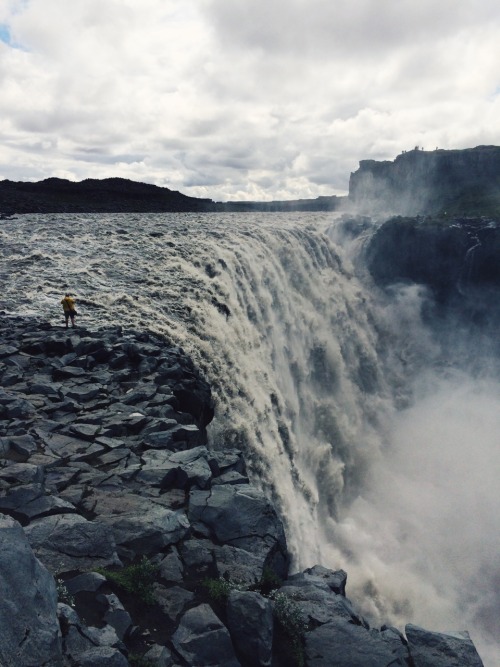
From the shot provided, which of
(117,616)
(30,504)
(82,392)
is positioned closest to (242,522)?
(117,616)

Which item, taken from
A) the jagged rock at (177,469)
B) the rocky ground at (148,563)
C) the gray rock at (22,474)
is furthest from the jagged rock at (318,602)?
the gray rock at (22,474)

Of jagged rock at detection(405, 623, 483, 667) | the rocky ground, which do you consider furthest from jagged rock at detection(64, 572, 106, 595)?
jagged rock at detection(405, 623, 483, 667)

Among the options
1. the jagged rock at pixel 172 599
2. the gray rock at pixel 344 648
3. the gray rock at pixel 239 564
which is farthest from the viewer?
the gray rock at pixel 239 564

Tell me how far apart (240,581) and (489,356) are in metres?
63.0

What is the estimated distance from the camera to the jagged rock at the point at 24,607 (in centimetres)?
534

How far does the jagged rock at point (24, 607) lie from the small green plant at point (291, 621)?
3960 mm

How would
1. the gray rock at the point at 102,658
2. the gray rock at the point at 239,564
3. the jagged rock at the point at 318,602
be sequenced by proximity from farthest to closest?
the gray rock at the point at 239,564
the jagged rock at the point at 318,602
the gray rock at the point at 102,658

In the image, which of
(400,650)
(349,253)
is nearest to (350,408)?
(349,253)

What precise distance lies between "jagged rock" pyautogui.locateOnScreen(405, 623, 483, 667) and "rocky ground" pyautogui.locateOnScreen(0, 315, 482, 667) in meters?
0.02

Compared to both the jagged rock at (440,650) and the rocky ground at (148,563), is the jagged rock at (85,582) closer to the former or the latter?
the rocky ground at (148,563)

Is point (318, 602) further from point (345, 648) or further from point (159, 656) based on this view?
point (159, 656)

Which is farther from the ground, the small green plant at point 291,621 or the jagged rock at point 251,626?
the jagged rock at point 251,626

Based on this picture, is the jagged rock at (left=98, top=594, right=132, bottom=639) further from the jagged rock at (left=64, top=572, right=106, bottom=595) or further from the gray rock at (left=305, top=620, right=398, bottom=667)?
the gray rock at (left=305, top=620, right=398, bottom=667)

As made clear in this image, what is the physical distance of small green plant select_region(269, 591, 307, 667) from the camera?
807cm
